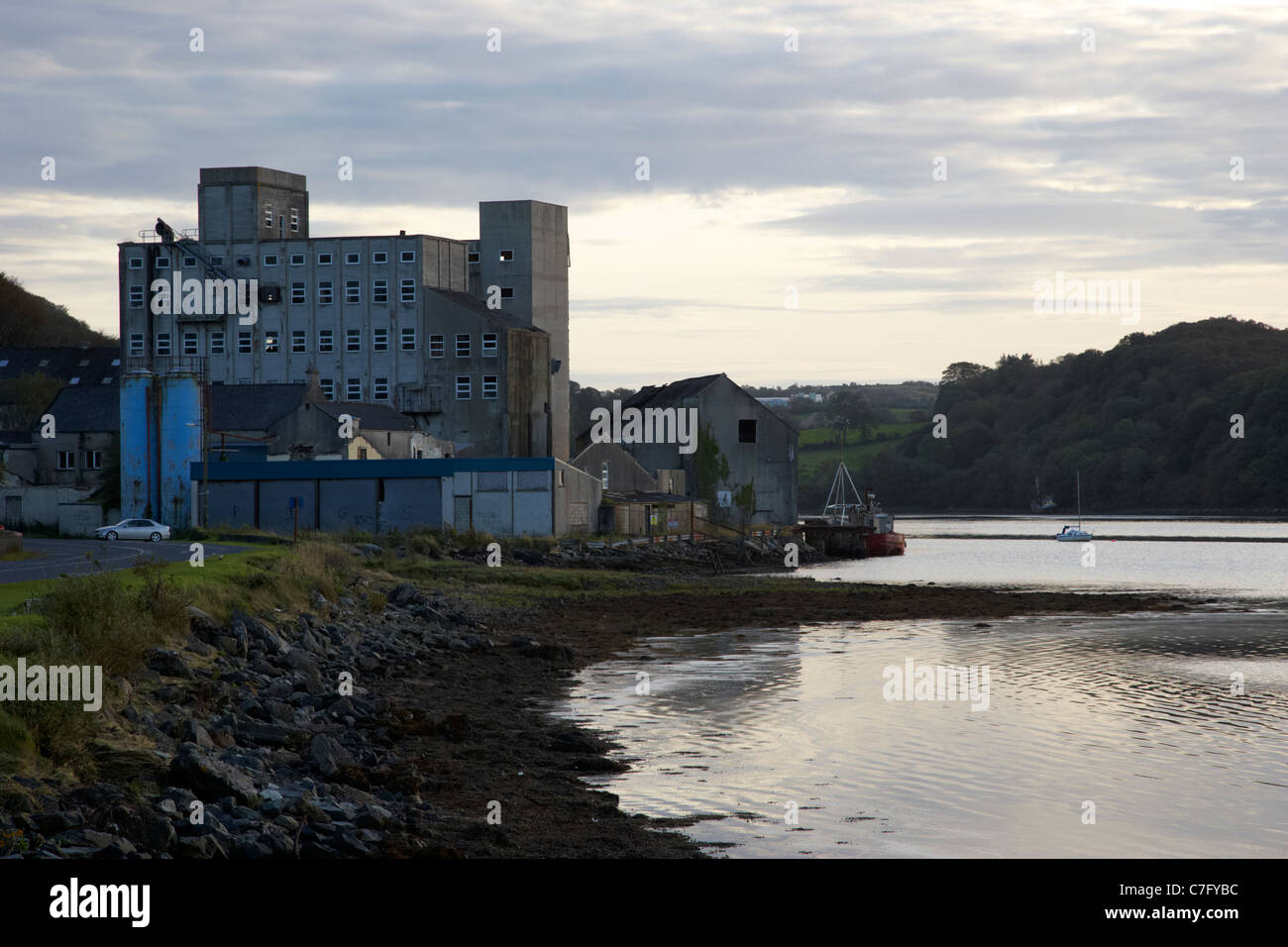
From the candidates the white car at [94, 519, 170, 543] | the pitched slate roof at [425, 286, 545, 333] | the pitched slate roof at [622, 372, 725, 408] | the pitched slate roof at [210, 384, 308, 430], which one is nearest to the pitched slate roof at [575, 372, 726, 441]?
the pitched slate roof at [622, 372, 725, 408]

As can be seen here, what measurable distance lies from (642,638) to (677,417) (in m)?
59.0

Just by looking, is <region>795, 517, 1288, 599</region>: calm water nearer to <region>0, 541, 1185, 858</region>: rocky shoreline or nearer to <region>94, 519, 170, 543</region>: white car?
<region>94, 519, 170, 543</region>: white car

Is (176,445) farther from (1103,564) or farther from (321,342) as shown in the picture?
(1103,564)

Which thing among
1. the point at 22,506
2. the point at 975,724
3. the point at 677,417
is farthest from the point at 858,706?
the point at 677,417

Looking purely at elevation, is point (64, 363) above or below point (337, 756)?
above

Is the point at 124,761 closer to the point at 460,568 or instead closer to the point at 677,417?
the point at 460,568

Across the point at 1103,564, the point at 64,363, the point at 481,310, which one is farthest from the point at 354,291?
the point at 1103,564

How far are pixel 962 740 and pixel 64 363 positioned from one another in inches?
3484

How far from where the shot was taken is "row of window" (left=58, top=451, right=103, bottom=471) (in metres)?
73.6

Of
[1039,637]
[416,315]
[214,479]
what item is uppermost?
[416,315]

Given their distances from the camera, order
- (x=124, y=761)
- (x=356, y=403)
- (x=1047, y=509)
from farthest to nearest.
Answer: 1. (x=1047, y=509)
2. (x=356, y=403)
3. (x=124, y=761)

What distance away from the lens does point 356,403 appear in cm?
7338

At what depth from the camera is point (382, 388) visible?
3270 inches
